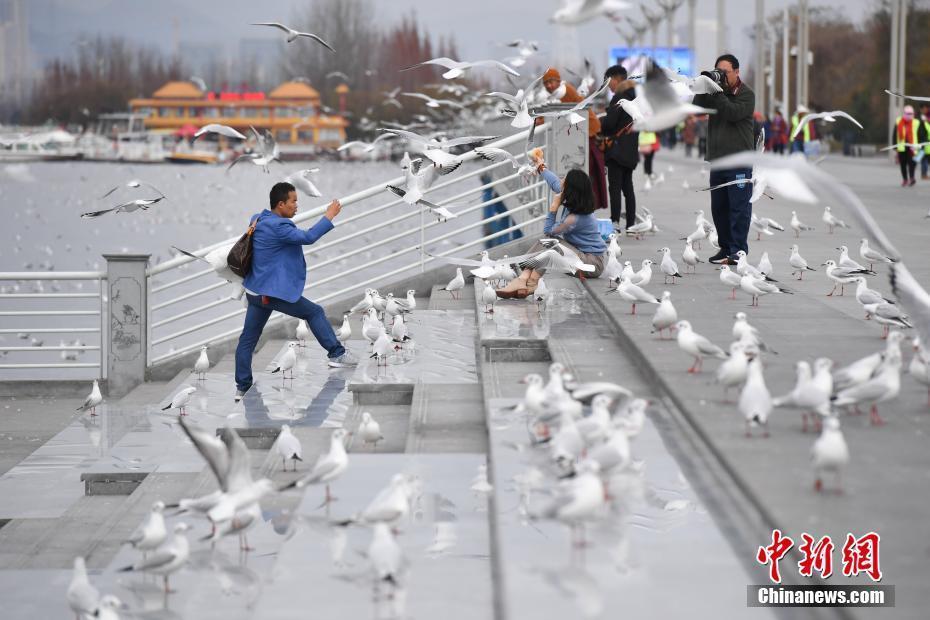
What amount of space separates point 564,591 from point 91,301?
26.6m

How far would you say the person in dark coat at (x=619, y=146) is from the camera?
43.4 feet

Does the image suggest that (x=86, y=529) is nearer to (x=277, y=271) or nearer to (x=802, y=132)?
(x=277, y=271)

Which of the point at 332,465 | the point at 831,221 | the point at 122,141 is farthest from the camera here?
the point at 122,141

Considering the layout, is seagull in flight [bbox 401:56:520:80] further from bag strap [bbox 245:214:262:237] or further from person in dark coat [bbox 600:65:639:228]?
bag strap [bbox 245:214:262:237]

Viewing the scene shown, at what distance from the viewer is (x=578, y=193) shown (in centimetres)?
1061

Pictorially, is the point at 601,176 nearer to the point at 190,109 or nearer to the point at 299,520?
the point at 299,520

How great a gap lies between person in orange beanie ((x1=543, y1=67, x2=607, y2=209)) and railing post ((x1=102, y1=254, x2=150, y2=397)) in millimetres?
4347

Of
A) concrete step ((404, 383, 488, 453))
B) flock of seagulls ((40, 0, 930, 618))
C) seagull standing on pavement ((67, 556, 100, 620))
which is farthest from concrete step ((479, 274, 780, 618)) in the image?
seagull standing on pavement ((67, 556, 100, 620))

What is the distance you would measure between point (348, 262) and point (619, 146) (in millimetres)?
19601

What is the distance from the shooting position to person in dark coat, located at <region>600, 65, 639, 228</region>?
13227 millimetres

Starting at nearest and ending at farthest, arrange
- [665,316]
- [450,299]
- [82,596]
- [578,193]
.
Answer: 1. [82,596]
2. [665,316]
3. [578,193]
4. [450,299]

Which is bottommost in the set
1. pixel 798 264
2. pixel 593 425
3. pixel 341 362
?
pixel 341 362

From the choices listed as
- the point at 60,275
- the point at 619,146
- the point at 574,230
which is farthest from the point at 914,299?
the point at 619,146

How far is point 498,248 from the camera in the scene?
43.4ft
